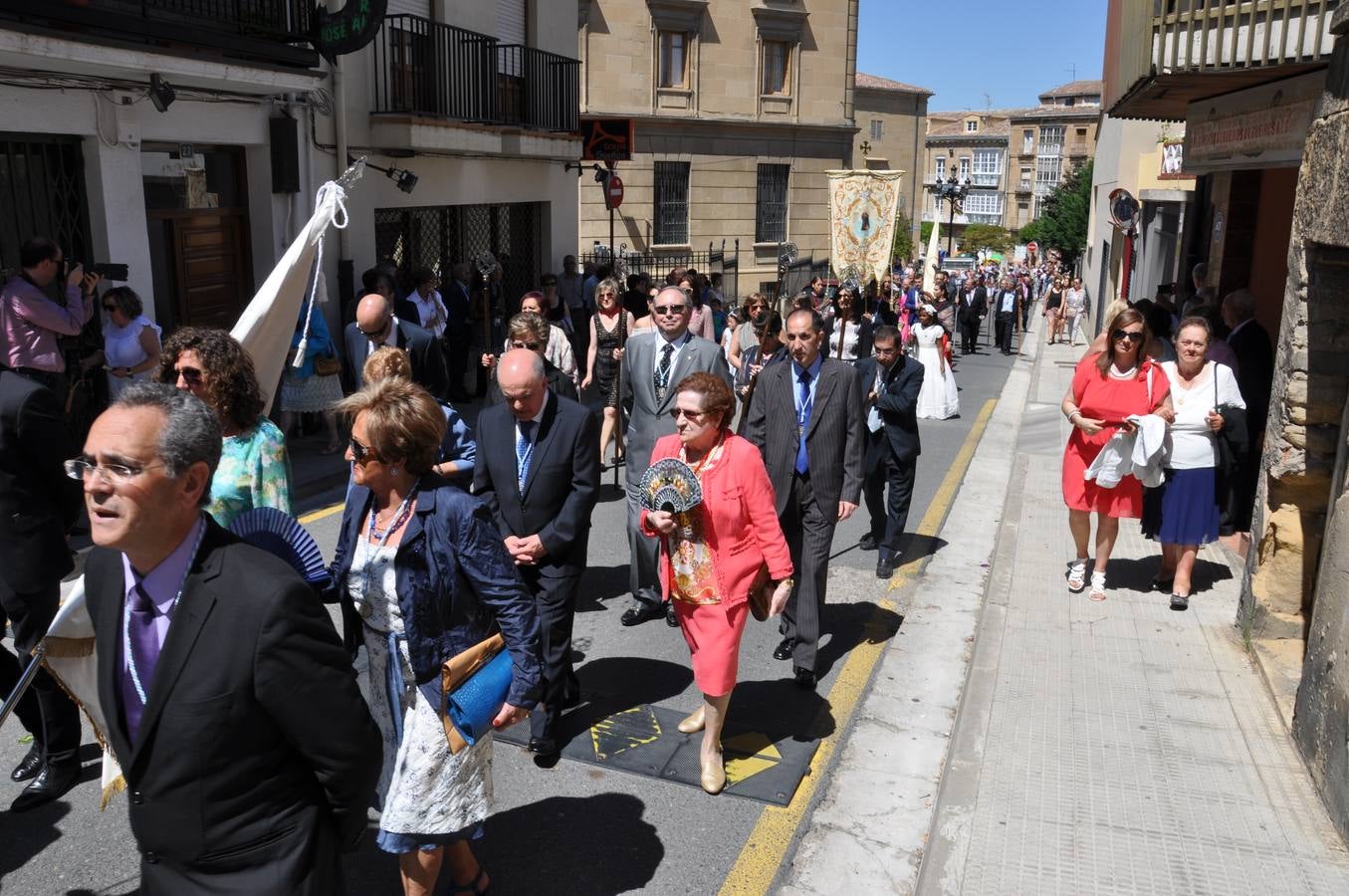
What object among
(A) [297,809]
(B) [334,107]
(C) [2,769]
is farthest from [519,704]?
(B) [334,107]

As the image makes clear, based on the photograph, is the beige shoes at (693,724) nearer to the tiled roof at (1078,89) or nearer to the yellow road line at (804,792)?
the yellow road line at (804,792)

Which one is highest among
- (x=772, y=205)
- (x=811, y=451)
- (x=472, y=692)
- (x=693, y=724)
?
(x=772, y=205)

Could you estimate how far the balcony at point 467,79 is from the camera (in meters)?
13.7

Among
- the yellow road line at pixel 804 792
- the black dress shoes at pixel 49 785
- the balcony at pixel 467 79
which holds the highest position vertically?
the balcony at pixel 467 79

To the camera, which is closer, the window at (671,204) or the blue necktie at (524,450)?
the blue necktie at (524,450)

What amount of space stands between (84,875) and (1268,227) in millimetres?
11908

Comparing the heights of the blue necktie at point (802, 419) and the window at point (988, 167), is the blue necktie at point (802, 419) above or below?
below

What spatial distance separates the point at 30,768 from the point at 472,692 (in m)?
2.37

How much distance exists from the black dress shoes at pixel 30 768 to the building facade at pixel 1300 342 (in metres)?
5.07

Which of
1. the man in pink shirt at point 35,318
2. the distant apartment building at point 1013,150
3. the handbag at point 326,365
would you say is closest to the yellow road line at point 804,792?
the handbag at point 326,365

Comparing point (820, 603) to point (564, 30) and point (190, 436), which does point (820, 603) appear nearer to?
point (190, 436)

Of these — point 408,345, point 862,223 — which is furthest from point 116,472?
point 862,223

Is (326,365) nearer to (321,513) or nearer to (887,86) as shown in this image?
(321,513)

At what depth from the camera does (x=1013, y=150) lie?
111 metres
